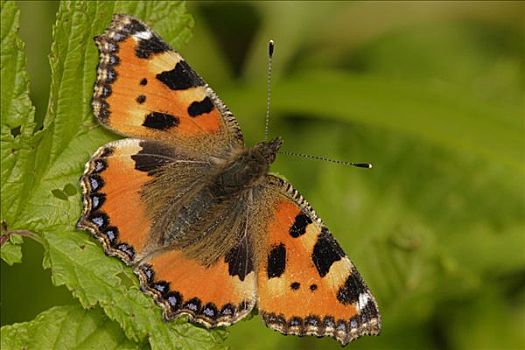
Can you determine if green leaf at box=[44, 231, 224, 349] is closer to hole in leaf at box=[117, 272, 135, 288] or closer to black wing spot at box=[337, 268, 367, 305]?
hole in leaf at box=[117, 272, 135, 288]

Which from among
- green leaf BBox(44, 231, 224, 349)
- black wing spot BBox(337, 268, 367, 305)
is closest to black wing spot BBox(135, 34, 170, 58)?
green leaf BBox(44, 231, 224, 349)

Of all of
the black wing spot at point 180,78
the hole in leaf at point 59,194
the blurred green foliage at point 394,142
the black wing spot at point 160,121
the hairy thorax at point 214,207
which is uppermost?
the black wing spot at point 180,78

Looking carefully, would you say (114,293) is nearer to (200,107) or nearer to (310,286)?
(310,286)

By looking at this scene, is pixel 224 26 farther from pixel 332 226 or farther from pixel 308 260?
pixel 308 260

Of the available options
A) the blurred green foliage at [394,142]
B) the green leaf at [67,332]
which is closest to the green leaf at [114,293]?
the green leaf at [67,332]

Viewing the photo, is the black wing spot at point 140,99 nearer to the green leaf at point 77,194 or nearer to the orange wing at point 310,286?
the green leaf at point 77,194

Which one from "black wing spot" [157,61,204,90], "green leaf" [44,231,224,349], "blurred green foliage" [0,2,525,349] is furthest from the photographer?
"blurred green foliage" [0,2,525,349]

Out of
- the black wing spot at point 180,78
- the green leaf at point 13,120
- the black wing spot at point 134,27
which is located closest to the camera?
the green leaf at point 13,120

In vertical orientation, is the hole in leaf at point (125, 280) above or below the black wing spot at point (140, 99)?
below

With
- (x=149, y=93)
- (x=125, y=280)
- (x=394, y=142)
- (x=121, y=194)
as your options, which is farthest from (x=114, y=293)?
(x=394, y=142)

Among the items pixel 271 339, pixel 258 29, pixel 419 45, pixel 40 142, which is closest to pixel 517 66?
pixel 419 45
